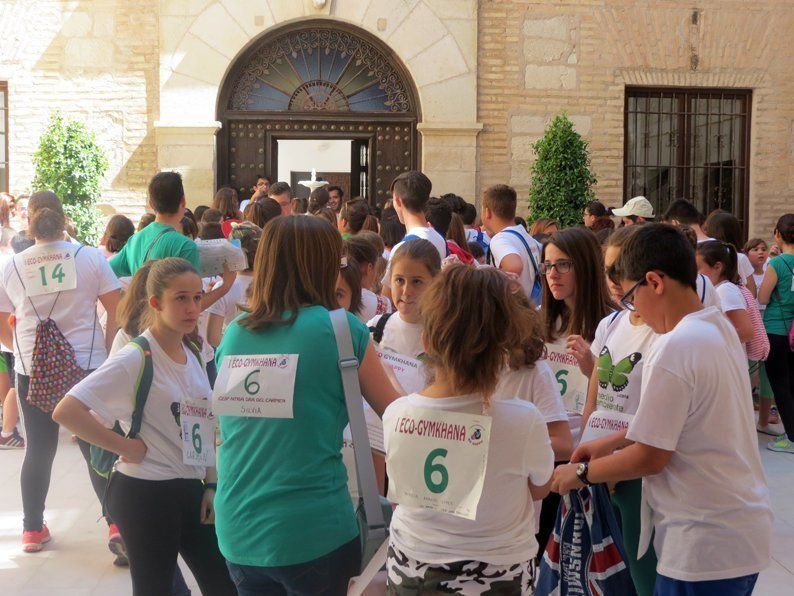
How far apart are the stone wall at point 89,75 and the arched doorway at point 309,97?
106 centimetres

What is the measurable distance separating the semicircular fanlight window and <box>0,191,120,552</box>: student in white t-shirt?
805 centimetres

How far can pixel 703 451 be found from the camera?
110 inches

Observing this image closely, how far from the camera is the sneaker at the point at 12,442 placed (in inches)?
314

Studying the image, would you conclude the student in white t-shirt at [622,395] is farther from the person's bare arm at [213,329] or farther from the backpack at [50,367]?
the person's bare arm at [213,329]

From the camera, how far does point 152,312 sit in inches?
150

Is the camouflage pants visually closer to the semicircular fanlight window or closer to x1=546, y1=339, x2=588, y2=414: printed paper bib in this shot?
x1=546, y1=339, x2=588, y2=414: printed paper bib

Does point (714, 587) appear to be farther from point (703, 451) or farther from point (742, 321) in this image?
point (742, 321)

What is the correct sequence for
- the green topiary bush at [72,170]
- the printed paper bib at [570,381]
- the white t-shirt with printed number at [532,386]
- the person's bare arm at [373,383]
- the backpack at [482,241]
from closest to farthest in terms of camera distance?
the person's bare arm at [373,383] → the white t-shirt with printed number at [532,386] → the printed paper bib at [570,381] → the backpack at [482,241] → the green topiary bush at [72,170]

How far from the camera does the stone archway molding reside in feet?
43.1

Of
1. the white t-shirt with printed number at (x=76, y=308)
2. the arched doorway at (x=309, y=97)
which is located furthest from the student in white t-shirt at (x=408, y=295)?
the arched doorway at (x=309, y=97)

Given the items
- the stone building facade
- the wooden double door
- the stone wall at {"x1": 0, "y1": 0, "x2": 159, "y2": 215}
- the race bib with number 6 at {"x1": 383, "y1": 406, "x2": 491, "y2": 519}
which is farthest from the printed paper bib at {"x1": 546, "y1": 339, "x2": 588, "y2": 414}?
the stone wall at {"x1": 0, "y1": 0, "x2": 159, "y2": 215}

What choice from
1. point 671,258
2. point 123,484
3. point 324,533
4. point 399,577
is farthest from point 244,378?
point 671,258

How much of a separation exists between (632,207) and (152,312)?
270 inches

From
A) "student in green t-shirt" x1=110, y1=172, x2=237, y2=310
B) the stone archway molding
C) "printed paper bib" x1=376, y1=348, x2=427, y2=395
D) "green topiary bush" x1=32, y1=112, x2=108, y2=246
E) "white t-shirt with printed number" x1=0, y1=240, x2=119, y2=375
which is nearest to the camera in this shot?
"printed paper bib" x1=376, y1=348, x2=427, y2=395
